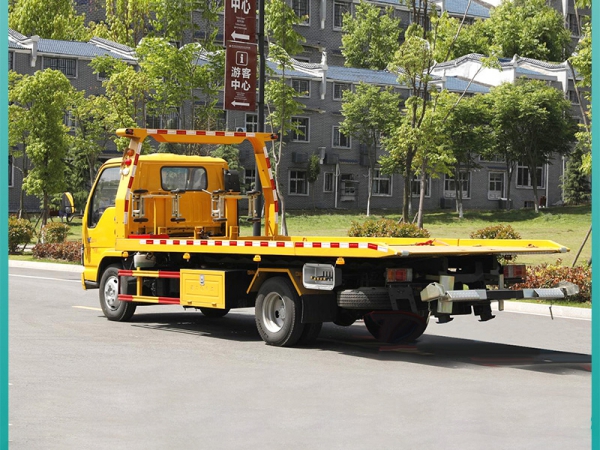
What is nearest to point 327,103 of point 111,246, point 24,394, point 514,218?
point 514,218

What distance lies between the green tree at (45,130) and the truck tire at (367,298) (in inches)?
1121

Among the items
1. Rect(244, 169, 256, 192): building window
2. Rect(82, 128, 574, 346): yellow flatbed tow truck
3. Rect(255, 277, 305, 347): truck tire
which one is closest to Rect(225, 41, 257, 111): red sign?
Rect(82, 128, 574, 346): yellow flatbed tow truck

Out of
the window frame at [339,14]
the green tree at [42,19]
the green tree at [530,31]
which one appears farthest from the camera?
the window frame at [339,14]

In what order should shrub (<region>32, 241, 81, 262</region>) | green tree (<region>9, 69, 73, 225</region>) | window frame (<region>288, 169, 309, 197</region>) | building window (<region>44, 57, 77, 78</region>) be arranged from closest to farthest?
1. shrub (<region>32, 241, 81, 262</region>)
2. green tree (<region>9, 69, 73, 225</region>)
3. building window (<region>44, 57, 77, 78</region>)
4. window frame (<region>288, 169, 309, 197</region>)

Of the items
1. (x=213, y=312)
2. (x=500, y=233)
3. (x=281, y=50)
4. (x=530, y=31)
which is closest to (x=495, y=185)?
(x=530, y=31)

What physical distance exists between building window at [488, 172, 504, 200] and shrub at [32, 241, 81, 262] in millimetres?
46980

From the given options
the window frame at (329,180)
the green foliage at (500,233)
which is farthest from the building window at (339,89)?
the green foliage at (500,233)

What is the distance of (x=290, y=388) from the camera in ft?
31.0

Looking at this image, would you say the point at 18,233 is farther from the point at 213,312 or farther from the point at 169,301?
the point at 169,301

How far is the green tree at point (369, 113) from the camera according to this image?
6334 cm

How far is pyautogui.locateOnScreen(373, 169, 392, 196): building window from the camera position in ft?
232

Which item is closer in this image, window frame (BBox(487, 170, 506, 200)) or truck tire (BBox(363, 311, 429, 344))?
truck tire (BBox(363, 311, 429, 344))

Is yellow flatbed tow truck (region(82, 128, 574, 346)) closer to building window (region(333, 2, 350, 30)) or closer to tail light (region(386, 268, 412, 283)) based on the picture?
tail light (region(386, 268, 412, 283))

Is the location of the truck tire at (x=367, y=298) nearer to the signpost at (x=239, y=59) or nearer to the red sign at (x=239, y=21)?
the signpost at (x=239, y=59)
